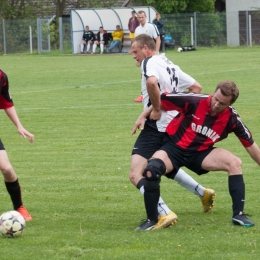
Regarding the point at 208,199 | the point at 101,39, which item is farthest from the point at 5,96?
the point at 101,39

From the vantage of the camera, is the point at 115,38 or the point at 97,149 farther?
the point at 115,38

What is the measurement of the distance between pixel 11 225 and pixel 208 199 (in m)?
2.02

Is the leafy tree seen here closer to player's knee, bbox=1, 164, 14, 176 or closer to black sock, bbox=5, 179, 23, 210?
black sock, bbox=5, 179, 23, 210

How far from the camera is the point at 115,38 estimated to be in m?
41.2

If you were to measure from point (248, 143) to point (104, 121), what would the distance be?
7.82 metres

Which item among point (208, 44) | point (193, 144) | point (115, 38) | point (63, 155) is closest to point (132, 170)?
point (193, 144)

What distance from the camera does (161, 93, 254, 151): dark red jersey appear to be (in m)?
6.64

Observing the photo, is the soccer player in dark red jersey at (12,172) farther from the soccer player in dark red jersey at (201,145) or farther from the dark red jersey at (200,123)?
the dark red jersey at (200,123)

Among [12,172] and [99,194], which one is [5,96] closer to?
[12,172]

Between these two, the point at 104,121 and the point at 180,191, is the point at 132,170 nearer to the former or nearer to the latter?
the point at 180,191

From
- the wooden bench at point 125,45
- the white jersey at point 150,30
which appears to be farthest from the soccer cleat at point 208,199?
the wooden bench at point 125,45

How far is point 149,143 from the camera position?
23.4ft

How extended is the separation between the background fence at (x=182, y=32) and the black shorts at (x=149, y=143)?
37304 mm

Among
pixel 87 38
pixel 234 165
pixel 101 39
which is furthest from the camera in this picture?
pixel 87 38
